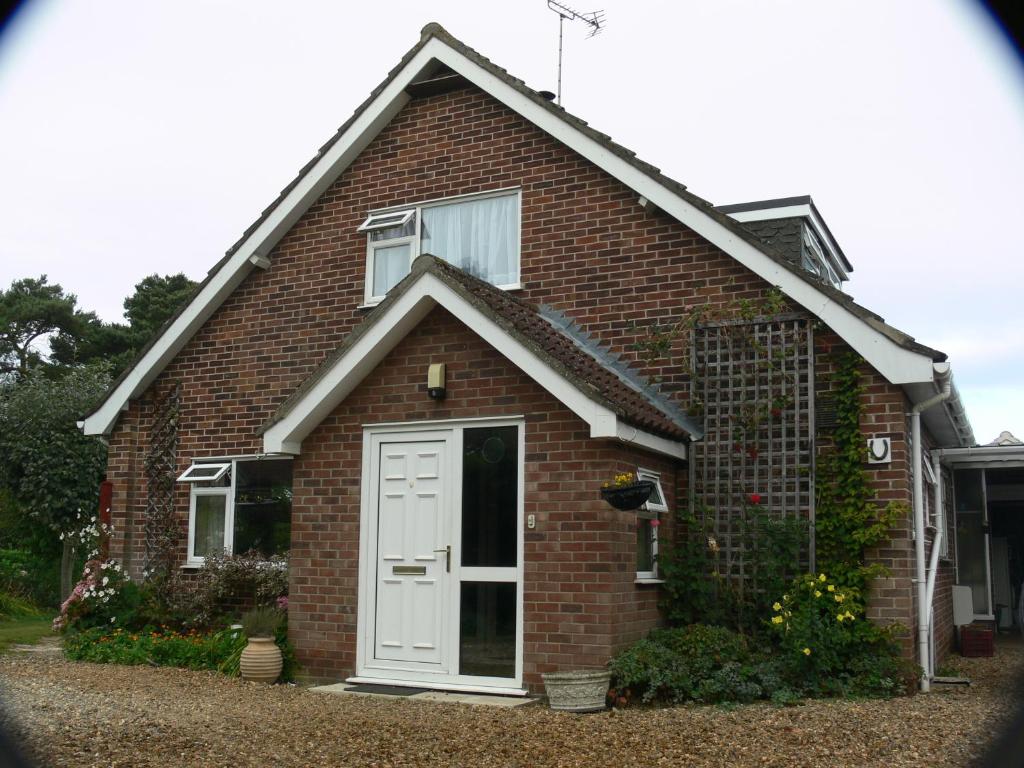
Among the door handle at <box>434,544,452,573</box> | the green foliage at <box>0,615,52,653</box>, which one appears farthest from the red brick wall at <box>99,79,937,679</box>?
the green foliage at <box>0,615,52,653</box>

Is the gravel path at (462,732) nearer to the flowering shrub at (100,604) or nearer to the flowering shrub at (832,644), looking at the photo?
the flowering shrub at (832,644)

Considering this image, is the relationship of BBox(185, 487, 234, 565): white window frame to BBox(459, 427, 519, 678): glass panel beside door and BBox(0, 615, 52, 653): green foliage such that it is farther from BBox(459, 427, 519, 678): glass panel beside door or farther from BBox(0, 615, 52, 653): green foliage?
BBox(459, 427, 519, 678): glass panel beside door

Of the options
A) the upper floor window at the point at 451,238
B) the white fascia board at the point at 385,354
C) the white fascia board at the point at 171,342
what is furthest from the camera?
the white fascia board at the point at 171,342

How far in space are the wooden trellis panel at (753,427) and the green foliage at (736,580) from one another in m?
0.09

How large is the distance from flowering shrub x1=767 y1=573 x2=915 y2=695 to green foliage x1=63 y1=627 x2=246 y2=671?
5827mm

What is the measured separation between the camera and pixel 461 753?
654 centimetres

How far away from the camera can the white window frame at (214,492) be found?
43.3ft

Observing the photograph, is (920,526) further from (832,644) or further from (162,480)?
(162,480)

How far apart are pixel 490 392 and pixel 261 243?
5308 millimetres

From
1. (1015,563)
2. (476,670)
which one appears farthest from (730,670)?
(1015,563)

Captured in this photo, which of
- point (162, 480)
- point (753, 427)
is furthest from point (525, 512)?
point (162, 480)

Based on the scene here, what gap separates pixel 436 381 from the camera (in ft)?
32.3

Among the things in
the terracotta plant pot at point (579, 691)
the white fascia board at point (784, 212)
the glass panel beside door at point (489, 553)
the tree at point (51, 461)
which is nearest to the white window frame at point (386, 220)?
the glass panel beside door at point (489, 553)

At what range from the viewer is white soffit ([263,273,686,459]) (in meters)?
8.88
